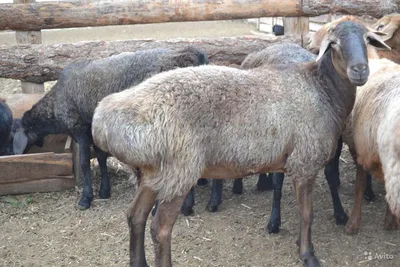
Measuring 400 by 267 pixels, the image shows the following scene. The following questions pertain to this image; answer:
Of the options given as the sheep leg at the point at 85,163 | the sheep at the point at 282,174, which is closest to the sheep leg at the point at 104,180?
the sheep leg at the point at 85,163

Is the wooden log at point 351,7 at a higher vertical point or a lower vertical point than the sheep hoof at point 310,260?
higher

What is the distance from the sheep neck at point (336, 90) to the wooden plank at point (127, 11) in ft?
9.48

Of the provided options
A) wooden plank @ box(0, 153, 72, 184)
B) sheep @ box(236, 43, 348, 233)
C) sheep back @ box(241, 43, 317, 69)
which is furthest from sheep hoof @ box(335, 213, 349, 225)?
wooden plank @ box(0, 153, 72, 184)

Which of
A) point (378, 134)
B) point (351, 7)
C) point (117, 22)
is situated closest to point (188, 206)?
point (378, 134)

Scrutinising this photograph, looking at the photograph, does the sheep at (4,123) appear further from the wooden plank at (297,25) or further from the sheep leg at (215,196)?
the wooden plank at (297,25)

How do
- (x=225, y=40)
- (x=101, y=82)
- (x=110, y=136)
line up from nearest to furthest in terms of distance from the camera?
(x=110, y=136) < (x=101, y=82) < (x=225, y=40)

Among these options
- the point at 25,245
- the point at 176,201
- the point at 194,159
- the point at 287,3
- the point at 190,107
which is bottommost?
the point at 25,245

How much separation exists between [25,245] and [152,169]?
194cm

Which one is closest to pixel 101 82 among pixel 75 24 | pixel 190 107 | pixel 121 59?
pixel 121 59

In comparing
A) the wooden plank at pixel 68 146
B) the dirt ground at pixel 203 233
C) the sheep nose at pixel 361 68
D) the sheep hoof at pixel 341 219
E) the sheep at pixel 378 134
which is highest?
the sheep nose at pixel 361 68

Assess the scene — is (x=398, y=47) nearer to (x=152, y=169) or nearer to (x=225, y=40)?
(x=225, y=40)

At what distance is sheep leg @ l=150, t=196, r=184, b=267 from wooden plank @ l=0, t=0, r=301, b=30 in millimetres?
3653

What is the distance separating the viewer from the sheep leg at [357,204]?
5238 millimetres

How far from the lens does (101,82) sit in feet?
Result: 20.6
